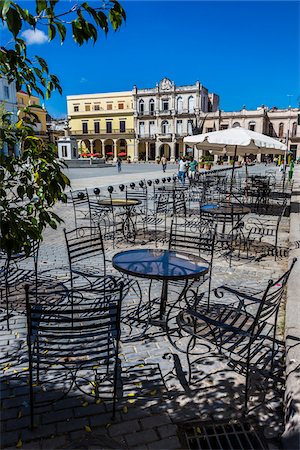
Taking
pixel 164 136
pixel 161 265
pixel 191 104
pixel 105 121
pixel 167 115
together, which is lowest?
pixel 161 265

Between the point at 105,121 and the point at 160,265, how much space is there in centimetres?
6500

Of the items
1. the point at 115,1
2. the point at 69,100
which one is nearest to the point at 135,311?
the point at 115,1

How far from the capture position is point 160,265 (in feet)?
11.1

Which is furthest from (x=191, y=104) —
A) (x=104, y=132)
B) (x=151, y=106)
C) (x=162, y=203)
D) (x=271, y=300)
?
(x=271, y=300)

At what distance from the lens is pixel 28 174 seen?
2346mm

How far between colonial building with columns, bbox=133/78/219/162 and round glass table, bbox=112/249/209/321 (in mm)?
56655

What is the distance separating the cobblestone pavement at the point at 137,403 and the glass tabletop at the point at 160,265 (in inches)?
27.8

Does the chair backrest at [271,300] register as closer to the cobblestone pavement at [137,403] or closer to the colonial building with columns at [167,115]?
the cobblestone pavement at [137,403]

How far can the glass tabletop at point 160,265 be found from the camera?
10.2 ft

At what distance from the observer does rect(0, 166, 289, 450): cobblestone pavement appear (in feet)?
7.23

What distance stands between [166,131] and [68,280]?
5954 cm

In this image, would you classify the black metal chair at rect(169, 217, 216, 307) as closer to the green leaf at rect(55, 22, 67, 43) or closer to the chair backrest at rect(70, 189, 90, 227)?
the chair backrest at rect(70, 189, 90, 227)

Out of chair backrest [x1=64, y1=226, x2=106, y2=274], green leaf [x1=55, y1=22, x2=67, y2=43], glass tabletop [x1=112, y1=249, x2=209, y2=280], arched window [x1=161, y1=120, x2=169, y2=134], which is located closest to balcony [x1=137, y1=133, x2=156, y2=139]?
arched window [x1=161, y1=120, x2=169, y2=134]

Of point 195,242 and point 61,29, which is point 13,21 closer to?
point 61,29
